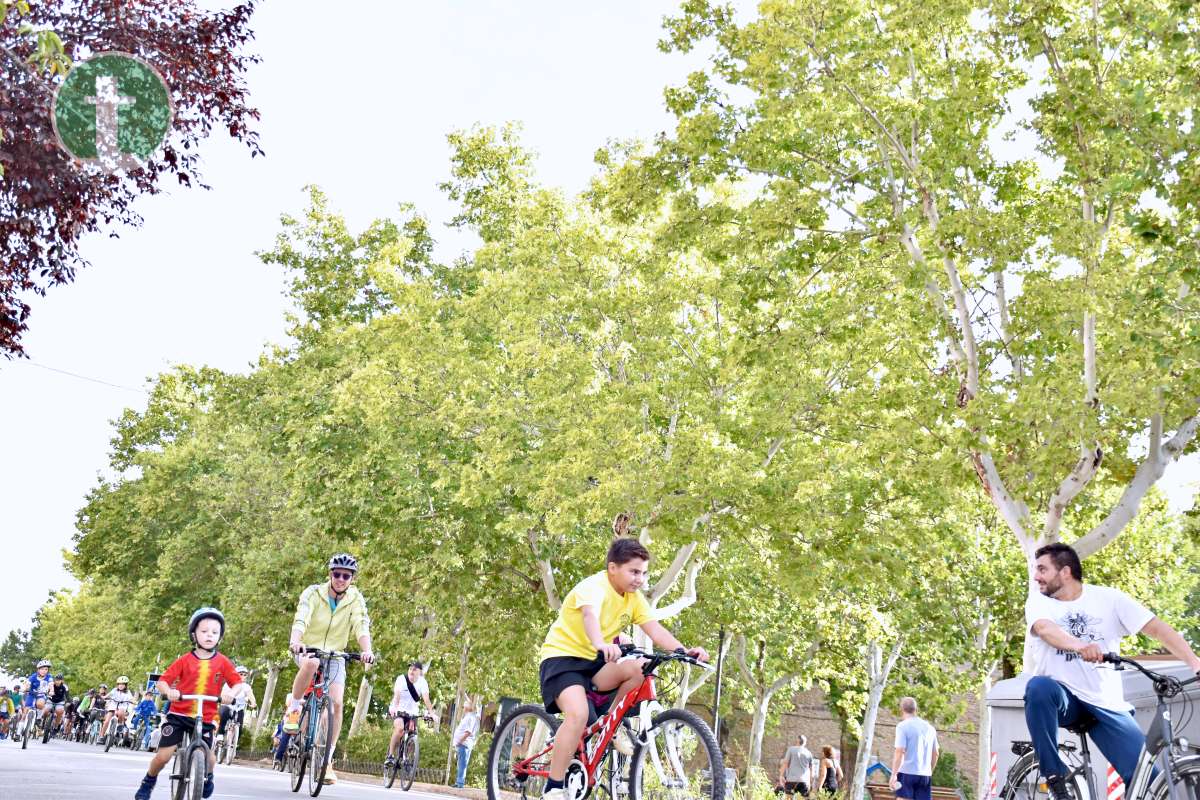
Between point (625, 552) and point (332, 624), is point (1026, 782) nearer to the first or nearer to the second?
point (625, 552)

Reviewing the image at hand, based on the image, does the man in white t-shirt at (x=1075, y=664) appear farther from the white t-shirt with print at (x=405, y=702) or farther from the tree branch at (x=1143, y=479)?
the white t-shirt with print at (x=405, y=702)

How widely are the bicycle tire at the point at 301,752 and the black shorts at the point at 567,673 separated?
16.7 feet

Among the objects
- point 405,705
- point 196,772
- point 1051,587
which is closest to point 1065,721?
point 1051,587

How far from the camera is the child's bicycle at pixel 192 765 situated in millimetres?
8195

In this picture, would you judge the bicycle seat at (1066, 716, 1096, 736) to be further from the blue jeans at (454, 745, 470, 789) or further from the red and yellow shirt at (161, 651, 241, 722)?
the blue jeans at (454, 745, 470, 789)

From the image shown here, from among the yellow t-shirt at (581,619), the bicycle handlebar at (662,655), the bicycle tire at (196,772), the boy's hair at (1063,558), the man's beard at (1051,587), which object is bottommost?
the bicycle tire at (196,772)

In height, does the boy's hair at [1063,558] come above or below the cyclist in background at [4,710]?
above

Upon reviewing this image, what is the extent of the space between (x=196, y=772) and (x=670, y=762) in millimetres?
3237

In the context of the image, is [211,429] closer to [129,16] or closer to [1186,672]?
[129,16]

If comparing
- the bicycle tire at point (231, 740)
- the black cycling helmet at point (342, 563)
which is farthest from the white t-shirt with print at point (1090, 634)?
the bicycle tire at point (231, 740)

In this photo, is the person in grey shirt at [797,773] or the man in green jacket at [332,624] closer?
the man in green jacket at [332,624]

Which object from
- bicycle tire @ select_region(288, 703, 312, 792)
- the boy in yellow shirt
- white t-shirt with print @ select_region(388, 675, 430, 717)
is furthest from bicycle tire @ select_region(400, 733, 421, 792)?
the boy in yellow shirt

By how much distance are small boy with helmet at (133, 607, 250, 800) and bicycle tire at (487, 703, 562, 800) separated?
1.76 m

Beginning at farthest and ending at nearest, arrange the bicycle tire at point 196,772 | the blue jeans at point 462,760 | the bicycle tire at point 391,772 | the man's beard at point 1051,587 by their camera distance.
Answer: the blue jeans at point 462,760 → the bicycle tire at point 391,772 → the bicycle tire at point 196,772 → the man's beard at point 1051,587
